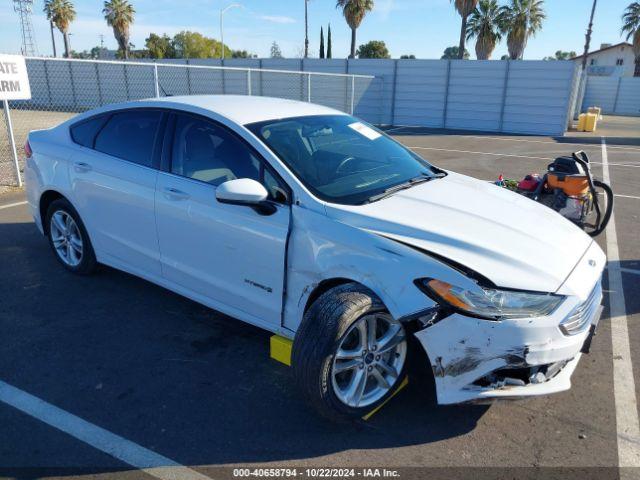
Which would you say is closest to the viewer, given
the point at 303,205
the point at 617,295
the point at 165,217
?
the point at 303,205

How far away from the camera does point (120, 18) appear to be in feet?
134

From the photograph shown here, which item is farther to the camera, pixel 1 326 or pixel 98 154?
pixel 98 154

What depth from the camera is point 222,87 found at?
25.9 meters

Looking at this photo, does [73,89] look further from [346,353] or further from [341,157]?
[346,353]

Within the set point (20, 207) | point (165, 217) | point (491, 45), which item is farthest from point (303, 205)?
point (491, 45)

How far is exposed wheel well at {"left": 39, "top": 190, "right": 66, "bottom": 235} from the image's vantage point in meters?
4.61

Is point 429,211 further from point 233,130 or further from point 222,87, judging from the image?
point 222,87

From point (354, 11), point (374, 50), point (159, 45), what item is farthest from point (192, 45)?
point (354, 11)

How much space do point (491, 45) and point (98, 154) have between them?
3587 centimetres

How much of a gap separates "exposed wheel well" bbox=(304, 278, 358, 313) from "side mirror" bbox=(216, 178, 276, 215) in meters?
0.58

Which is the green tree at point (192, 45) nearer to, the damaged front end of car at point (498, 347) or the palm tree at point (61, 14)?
the palm tree at point (61, 14)

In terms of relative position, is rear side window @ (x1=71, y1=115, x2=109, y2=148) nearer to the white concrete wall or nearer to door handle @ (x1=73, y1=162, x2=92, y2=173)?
door handle @ (x1=73, y1=162, x2=92, y2=173)

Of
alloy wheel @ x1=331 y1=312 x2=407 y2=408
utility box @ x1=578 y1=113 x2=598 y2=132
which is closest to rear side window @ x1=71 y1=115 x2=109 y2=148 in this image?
alloy wheel @ x1=331 y1=312 x2=407 y2=408

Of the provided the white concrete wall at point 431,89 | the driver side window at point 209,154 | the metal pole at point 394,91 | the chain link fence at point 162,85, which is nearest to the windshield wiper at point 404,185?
the driver side window at point 209,154
